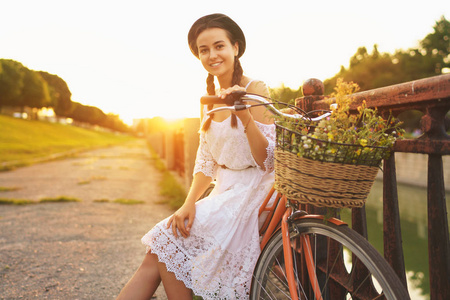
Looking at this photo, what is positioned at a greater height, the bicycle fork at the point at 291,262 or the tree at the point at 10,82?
the tree at the point at 10,82

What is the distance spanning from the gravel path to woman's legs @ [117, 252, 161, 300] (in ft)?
2.89

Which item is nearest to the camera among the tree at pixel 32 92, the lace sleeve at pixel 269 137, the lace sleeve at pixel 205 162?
the lace sleeve at pixel 269 137

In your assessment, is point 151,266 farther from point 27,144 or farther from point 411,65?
point 411,65

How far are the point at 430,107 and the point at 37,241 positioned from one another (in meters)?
3.51

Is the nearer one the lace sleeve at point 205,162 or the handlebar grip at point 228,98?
the handlebar grip at point 228,98

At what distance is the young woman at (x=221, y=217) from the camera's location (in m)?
1.57

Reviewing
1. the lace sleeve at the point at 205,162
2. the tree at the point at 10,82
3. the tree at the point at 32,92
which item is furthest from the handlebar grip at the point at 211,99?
the tree at the point at 32,92

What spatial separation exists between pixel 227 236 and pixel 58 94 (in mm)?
Answer: 68260

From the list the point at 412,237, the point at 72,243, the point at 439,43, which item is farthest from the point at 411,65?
the point at 72,243

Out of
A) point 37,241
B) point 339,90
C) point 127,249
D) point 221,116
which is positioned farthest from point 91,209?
point 339,90

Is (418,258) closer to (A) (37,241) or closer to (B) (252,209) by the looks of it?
(B) (252,209)

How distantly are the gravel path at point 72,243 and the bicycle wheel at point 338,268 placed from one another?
3.61 feet

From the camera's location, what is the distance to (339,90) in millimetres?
1115

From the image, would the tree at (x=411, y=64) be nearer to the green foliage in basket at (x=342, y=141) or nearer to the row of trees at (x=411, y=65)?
the row of trees at (x=411, y=65)
